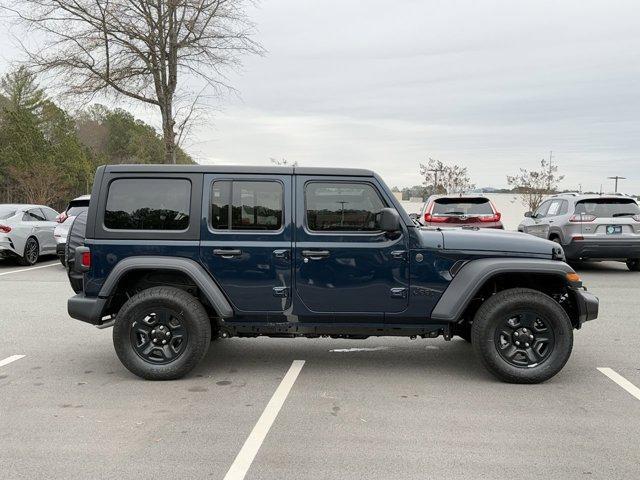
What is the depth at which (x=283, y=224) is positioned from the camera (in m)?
5.20

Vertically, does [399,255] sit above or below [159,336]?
above

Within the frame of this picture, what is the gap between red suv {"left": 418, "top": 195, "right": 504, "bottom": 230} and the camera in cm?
1226

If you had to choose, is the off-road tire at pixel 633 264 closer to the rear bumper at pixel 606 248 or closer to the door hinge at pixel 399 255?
the rear bumper at pixel 606 248

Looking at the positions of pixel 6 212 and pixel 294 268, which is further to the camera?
pixel 6 212

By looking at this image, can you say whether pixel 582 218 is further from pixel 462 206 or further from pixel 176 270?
pixel 176 270

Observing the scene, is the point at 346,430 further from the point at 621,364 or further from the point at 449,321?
the point at 621,364

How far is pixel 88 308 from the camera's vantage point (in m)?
5.21

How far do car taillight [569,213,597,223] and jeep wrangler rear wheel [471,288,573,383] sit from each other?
25.8 ft

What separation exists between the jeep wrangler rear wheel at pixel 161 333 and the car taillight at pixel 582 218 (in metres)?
9.48

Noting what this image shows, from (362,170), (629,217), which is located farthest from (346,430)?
(629,217)

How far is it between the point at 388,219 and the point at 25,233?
39.9ft

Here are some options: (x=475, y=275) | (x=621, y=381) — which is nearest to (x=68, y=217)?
(x=475, y=275)

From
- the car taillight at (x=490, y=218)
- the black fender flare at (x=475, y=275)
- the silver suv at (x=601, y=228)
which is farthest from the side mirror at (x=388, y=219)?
the silver suv at (x=601, y=228)

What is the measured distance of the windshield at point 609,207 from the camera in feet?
39.9
